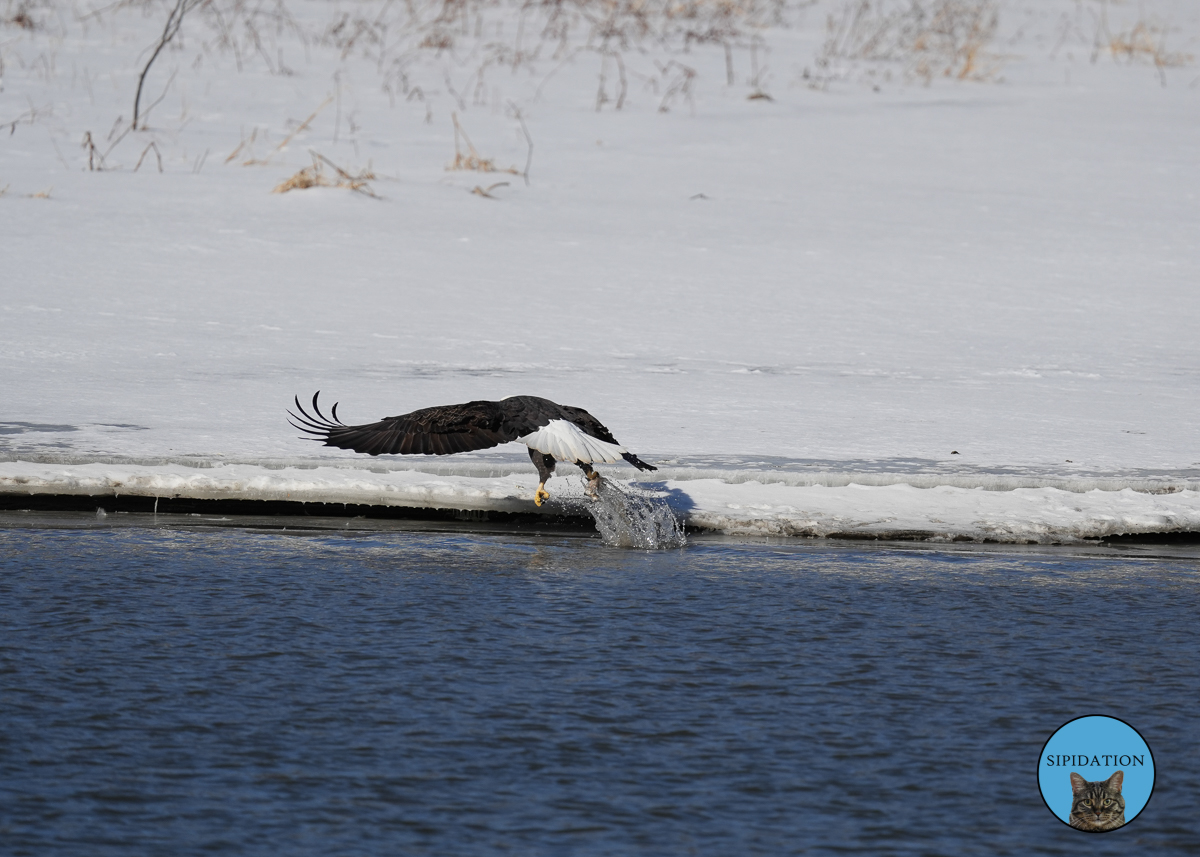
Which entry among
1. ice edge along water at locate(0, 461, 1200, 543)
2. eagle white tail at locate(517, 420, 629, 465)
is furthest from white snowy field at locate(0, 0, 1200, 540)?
eagle white tail at locate(517, 420, 629, 465)

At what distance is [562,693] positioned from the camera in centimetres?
510

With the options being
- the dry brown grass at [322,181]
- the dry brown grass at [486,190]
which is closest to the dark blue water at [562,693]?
the dry brown grass at [322,181]

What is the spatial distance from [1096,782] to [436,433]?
3.62m

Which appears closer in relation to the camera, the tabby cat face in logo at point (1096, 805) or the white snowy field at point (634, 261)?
the tabby cat face in logo at point (1096, 805)

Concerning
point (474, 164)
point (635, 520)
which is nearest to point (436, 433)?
point (635, 520)

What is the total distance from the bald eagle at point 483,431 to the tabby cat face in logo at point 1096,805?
2.88 m

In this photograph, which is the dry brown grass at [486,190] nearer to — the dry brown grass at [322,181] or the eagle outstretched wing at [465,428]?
the dry brown grass at [322,181]

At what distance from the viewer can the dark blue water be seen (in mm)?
4156

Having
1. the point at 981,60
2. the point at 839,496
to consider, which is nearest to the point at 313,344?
the point at 839,496

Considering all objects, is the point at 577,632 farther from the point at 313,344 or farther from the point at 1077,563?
the point at 313,344

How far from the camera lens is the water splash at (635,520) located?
6.98 m

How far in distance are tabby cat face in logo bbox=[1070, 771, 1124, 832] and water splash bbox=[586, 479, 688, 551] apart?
9.31 feet

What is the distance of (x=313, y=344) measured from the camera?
34.6 ft

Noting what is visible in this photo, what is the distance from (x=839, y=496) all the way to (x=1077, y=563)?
114cm
